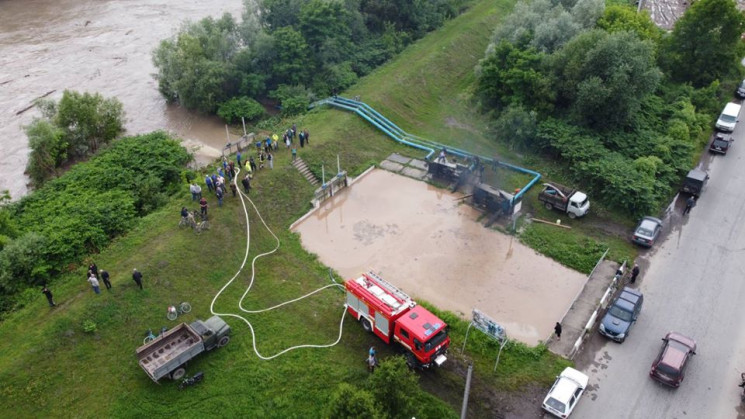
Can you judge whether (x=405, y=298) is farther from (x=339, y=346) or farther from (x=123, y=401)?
(x=123, y=401)

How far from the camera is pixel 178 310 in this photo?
2497 cm

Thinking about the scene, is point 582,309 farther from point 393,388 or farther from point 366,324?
point 393,388

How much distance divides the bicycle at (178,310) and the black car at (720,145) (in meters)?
39.1

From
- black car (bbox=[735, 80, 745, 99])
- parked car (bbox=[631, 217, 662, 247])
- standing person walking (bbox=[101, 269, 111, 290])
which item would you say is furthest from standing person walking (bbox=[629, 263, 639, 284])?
black car (bbox=[735, 80, 745, 99])

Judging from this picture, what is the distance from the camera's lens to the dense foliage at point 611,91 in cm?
3491

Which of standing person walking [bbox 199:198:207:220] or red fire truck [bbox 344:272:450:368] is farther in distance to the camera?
standing person walking [bbox 199:198:207:220]

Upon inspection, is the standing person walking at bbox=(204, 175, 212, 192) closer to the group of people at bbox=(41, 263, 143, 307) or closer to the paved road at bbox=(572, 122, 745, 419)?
the group of people at bbox=(41, 263, 143, 307)

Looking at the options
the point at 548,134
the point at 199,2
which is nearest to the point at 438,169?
the point at 548,134

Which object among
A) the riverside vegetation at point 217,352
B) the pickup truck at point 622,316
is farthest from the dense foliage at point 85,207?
the pickup truck at point 622,316

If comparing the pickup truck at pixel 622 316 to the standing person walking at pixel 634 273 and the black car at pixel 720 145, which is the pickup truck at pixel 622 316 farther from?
the black car at pixel 720 145

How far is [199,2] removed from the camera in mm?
73125

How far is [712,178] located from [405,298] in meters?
27.1

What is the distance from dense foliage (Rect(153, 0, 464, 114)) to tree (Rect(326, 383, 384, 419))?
31790 mm

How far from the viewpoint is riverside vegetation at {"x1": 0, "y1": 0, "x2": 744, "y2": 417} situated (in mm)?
21219
